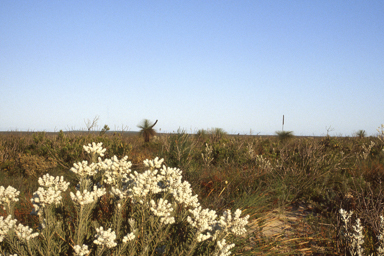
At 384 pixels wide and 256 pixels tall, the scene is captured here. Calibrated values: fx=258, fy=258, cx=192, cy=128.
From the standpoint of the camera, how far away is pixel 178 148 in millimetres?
4781

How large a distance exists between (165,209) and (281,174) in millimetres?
4098

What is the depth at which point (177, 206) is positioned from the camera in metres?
2.10

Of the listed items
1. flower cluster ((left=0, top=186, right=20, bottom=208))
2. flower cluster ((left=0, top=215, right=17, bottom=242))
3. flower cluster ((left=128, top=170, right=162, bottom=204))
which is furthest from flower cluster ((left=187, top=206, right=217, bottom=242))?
flower cluster ((left=0, top=186, right=20, bottom=208))

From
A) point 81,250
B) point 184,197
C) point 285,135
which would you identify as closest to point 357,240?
point 184,197

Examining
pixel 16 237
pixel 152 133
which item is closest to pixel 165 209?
pixel 16 237

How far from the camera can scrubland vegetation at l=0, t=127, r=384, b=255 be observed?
1.60m

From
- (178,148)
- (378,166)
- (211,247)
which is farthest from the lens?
(378,166)

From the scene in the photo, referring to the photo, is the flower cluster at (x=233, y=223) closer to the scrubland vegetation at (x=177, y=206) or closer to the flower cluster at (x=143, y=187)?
the scrubland vegetation at (x=177, y=206)

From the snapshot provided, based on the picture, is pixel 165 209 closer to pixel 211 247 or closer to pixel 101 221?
pixel 211 247

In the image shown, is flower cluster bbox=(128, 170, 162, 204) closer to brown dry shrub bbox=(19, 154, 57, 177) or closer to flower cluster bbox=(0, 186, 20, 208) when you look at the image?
flower cluster bbox=(0, 186, 20, 208)

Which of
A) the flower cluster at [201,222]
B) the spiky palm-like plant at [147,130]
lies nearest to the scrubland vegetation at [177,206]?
the flower cluster at [201,222]

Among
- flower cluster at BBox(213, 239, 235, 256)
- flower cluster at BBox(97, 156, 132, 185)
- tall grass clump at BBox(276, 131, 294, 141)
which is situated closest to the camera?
flower cluster at BBox(213, 239, 235, 256)

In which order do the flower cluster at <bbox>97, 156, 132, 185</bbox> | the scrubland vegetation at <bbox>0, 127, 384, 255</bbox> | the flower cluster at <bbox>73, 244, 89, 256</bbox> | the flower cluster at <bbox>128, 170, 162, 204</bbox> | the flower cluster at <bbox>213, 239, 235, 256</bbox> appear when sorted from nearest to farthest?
the flower cluster at <bbox>73, 244, 89, 256</bbox> → the flower cluster at <bbox>213, 239, 235, 256</bbox> → the scrubland vegetation at <bbox>0, 127, 384, 255</bbox> → the flower cluster at <bbox>128, 170, 162, 204</bbox> → the flower cluster at <bbox>97, 156, 132, 185</bbox>

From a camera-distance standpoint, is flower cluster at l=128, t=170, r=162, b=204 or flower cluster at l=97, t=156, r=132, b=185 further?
flower cluster at l=97, t=156, r=132, b=185
